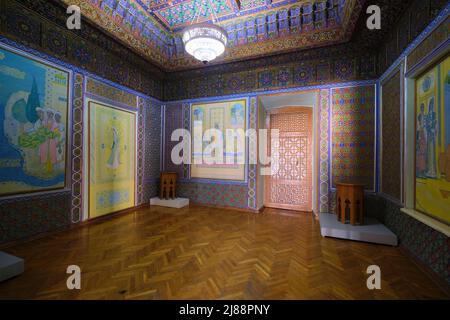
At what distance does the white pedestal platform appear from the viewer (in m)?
3.21

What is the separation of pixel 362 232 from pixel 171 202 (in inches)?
170

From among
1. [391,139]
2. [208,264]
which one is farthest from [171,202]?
[391,139]

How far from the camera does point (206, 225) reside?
13.4 ft

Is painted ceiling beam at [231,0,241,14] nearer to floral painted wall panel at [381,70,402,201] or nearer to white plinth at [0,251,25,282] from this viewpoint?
floral painted wall panel at [381,70,402,201]

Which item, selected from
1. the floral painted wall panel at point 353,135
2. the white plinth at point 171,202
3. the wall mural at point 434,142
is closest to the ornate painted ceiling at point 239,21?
the floral painted wall panel at point 353,135

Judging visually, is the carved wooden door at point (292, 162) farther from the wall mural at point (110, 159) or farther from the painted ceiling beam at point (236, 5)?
the wall mural at point (110, 159)

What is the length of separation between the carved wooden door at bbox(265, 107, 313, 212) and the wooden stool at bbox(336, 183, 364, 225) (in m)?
1.59

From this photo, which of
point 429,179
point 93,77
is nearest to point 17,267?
point 93,77

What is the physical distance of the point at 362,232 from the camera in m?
3.33

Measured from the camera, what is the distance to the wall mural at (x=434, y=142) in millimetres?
2182

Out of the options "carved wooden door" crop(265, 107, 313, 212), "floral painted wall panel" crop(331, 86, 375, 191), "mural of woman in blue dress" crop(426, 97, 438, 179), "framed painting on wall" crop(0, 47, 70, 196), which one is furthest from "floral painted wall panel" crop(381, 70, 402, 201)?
"framed painting on wall" crop(0, 47, 70, 196)

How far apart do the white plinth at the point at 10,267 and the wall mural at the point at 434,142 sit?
4.69m
